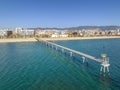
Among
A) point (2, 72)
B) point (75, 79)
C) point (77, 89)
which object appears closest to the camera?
point (77, 89)

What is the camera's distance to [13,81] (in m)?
31.9

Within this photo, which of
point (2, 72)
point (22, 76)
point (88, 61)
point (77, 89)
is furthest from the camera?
point (88, 61)

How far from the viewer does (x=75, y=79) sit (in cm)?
3231

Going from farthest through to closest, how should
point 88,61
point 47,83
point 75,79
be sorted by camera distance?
point 88,61 → point 75,79 → point 47,83

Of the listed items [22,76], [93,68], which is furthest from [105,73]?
[22,76]

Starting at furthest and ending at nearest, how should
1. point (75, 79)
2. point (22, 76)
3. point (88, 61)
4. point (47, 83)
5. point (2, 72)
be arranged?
point (88, 61), point (2, 72), point (22, 76), point (75, 79), point (47, 83)

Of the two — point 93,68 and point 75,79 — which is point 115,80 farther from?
point 93,68

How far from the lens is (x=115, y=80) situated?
3095 centimetres

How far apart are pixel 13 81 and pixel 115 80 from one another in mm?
15324

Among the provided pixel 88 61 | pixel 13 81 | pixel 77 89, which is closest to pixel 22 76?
pixel 13 81

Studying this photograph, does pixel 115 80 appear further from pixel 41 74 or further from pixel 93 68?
pixel 41 74

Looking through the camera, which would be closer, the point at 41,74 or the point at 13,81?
the point at 13,81

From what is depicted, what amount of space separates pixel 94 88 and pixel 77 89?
234 cm

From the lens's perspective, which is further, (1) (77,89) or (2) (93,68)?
(2) (93,68)
